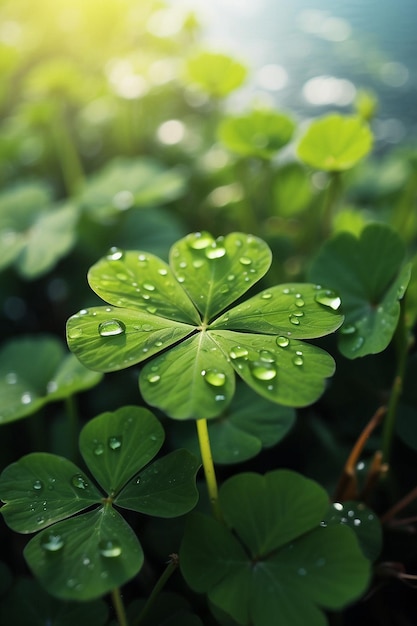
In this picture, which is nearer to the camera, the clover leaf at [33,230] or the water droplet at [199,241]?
the water droplet at [199,241]

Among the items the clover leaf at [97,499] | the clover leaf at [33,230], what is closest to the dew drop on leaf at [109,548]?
the clover leaf at [97,499]

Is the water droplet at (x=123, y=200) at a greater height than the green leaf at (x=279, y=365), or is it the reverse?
the green leaf at (x=279, y=365)

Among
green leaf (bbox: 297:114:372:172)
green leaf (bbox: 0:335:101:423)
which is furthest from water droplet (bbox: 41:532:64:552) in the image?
green leaf (bbox: 297:114:372:172)

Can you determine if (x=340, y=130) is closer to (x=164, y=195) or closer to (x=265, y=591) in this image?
(x=164, y=195)

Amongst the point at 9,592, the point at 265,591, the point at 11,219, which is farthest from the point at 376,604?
the point at 11,219

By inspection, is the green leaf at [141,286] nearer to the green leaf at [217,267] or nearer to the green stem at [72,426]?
the green leaf at [217,267]
